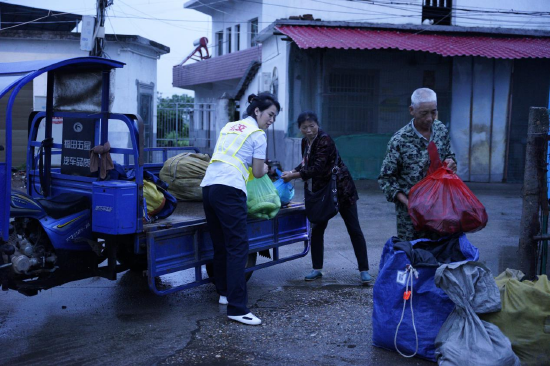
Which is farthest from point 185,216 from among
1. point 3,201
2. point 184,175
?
point 3,201

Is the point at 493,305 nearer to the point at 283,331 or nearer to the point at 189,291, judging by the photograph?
the point at 283,331

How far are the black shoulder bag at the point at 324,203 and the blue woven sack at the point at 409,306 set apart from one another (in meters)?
1.57

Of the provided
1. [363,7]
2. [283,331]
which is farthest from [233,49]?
[283,331]

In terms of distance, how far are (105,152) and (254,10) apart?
18661mm

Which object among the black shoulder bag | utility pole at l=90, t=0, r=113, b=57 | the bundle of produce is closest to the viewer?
the black shoulder bag

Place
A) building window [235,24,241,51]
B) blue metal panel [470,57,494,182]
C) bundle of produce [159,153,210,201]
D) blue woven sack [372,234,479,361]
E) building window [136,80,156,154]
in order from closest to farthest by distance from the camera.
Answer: blue woven sack [372,234,479,361] < bundle of produce [159,153,210,201] < blue metal panel [470,57,494,182] < building window [136,80,156,154] < building window [235,24,241,51]

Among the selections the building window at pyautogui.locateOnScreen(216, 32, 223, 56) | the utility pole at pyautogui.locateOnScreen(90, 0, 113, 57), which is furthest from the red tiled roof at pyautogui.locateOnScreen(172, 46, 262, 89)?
the utility pole at pyautogui.locateOnScreen(90, 0, 113, 57)

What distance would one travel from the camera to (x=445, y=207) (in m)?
4.42

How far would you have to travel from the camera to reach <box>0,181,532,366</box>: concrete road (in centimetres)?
436

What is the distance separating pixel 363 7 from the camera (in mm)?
18000

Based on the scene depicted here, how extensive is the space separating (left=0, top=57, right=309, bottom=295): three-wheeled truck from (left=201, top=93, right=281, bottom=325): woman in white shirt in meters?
0.44

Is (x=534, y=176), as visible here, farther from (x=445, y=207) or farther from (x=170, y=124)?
(x=170, y=124)

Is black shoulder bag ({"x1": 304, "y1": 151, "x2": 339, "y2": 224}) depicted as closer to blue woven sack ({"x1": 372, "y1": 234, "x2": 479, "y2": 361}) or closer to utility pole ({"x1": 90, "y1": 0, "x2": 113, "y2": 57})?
blue woven sack ({"x1": 372, "y1": 234, "x2": 479, "y2": 361})

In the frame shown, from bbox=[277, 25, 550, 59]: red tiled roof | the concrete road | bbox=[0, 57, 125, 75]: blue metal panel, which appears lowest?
the concrete road
